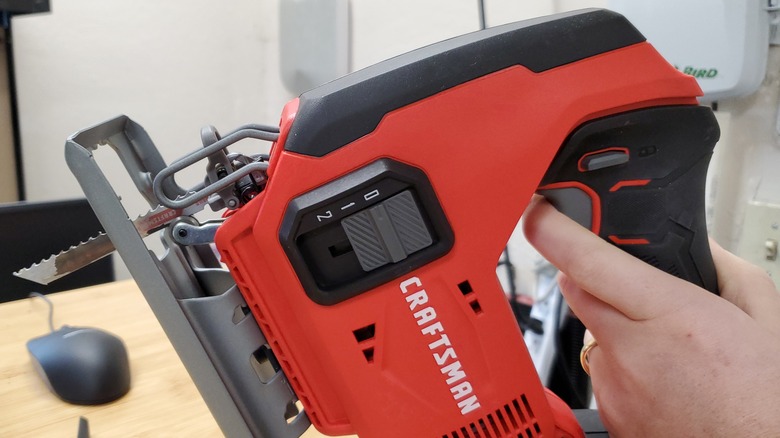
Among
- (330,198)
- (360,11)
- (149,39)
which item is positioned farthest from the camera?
(149,39)

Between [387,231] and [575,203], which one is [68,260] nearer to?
[387,231]

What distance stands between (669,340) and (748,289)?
14cm

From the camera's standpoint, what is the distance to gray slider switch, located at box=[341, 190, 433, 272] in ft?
1.54

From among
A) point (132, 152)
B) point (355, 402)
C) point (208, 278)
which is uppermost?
point (132, 152)

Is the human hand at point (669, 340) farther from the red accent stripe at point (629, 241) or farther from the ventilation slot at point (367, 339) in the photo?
the ventilation slot at point (367, 339)

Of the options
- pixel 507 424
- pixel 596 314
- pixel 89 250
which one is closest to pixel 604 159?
pixel 596 314

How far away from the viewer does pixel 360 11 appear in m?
1.55

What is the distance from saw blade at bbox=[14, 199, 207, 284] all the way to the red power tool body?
54 millimetres

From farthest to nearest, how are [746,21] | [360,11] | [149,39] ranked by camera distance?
[149,39] → [360,11] → [746,21]

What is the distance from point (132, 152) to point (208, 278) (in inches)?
5.2

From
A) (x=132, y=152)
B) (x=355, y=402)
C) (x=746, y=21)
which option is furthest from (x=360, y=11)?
(x=355, y=402)

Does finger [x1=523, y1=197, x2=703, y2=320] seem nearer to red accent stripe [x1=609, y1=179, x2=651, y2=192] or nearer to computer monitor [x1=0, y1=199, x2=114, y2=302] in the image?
red accent stripe [x1=609, y1=179, x2=651, y2=192]

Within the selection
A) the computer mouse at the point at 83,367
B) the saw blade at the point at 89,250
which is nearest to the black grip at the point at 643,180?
the saw blade at the point at 89,250

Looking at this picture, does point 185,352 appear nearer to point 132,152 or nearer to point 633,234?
Answer: point 132,152
